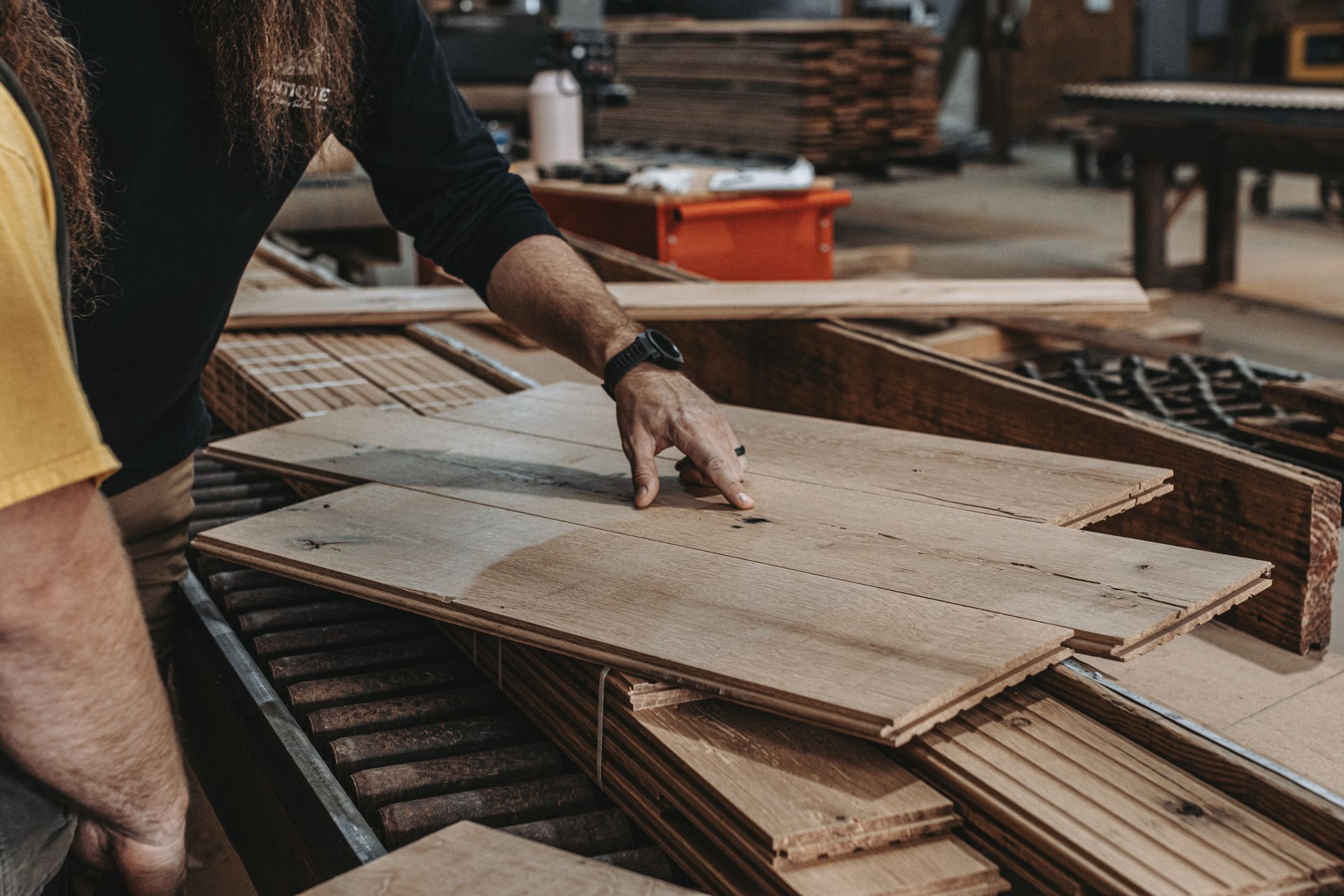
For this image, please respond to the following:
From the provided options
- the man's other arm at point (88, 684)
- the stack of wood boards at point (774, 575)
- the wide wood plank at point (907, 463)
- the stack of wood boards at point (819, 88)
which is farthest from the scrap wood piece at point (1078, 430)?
the stack of wood boards at point (819, 88)

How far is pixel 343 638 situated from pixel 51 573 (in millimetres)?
775

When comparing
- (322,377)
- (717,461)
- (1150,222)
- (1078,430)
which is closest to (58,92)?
(717,461)

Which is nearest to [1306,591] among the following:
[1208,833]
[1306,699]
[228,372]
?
[1306,699]

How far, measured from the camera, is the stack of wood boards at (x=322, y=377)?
2643mm

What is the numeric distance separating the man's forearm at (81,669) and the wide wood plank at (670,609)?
404 mm

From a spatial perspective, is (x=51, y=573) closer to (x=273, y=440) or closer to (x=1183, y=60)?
(x=273, y=440)

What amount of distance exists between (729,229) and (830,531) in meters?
2.90

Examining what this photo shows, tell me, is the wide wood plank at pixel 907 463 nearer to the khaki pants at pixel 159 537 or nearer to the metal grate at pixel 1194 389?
the khaki pants at pixel 159 537

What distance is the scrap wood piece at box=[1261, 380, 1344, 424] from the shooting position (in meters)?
2.56

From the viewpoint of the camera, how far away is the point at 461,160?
2.11 meters

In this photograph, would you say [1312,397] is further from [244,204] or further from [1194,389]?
[244,204]

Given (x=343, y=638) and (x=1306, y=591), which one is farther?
(x=1306, y=591)

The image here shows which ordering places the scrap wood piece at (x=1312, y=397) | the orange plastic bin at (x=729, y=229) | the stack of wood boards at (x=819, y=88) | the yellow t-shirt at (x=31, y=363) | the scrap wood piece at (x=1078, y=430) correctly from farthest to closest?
the stack of wood boards at (x=819, y=88) < the orange plastic bin at (x=729, y=229) < the scrap wood piece at (x=1312, y=397) < the scrap wood piece at (x=1078, y=430) < the yellow t-shirt at (x=31, y=363)

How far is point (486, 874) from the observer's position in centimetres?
120
